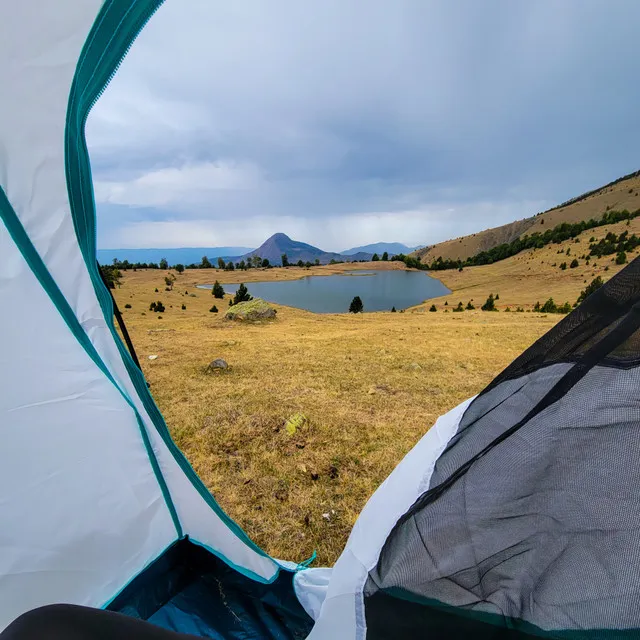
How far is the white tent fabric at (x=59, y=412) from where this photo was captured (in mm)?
1075

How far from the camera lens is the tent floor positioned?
80.3 inches

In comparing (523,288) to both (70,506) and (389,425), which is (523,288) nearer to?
(389,425)

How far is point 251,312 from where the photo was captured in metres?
16.3

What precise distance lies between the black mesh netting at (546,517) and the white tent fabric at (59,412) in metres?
1.46

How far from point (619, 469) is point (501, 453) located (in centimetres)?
30

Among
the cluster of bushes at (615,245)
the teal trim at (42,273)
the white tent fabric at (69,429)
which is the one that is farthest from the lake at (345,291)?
the teal trim at (42,273)

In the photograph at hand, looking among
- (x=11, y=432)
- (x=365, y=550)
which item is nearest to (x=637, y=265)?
(x=365, y=550)

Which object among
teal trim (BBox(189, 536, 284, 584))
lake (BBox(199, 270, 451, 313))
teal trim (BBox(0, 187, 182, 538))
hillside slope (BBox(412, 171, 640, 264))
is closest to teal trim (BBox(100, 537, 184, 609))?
teal trim (BBox(189, 536, 284, 584))

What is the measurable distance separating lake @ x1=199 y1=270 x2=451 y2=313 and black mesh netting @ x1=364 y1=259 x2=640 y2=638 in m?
34.9

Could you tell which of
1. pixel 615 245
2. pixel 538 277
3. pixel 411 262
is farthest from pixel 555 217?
pixel 538 277

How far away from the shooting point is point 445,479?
129cm

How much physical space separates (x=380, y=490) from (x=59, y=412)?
166 cm

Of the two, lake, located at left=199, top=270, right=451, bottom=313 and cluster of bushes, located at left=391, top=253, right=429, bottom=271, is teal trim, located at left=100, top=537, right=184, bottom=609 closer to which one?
lake, located at left=199, top=270, right=451, bottom=313

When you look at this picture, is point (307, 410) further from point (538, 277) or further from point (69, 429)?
point (538, 277)
